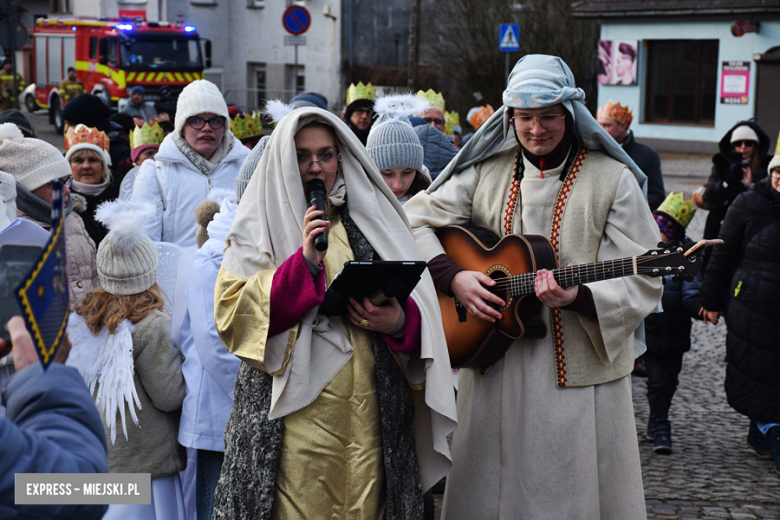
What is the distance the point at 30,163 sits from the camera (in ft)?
12.5

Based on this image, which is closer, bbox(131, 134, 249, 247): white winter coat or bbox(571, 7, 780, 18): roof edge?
bbox(131, 134, 249, 247): white winter coat

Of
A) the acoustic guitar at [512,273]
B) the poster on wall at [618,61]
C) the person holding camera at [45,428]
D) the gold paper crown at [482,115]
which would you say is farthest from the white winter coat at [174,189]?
the poster on wall at [618,61]

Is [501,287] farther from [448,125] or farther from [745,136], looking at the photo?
[448,125]

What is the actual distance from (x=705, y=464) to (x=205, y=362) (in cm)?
330

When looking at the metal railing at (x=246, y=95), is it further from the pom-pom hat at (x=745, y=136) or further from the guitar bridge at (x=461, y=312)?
the guitar bridge at (x=461, y=312)

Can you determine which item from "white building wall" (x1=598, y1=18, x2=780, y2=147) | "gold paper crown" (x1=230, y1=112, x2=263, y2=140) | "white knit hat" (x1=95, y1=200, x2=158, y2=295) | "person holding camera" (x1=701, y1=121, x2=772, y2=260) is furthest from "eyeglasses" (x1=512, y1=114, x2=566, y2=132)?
"white building wall" (x1=598, y1=18, x2=780, y2=147)

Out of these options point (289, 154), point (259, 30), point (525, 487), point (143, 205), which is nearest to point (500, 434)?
point (525, 487)

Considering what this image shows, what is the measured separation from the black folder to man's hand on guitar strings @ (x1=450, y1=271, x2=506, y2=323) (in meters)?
0.60

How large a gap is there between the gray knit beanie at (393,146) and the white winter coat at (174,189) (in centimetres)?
128

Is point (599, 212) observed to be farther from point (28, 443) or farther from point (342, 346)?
point (28, 443)

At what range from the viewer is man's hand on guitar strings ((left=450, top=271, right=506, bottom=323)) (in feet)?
10.3

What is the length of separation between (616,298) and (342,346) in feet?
3.48

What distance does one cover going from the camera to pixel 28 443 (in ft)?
4.16

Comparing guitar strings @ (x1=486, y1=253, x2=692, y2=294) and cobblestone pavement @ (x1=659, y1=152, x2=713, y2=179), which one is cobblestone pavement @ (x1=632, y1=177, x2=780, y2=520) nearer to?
guitar strings @ (x1=486, y1=253, x2=692, y2=294)
